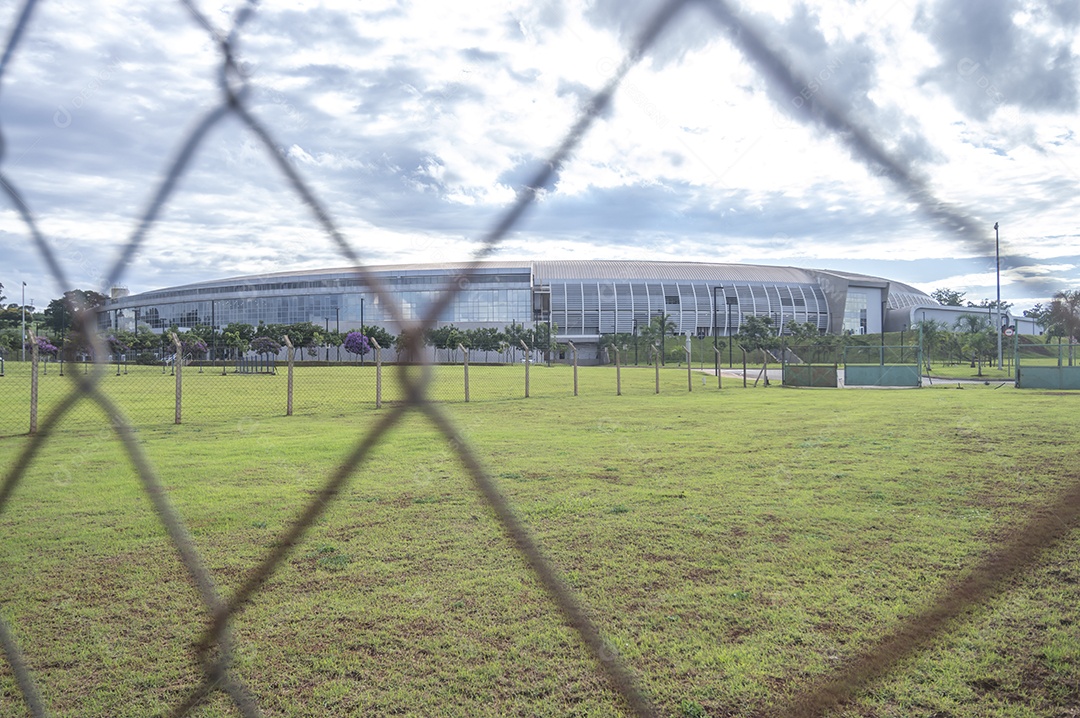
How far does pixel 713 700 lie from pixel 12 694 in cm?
241

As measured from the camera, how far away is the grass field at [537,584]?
8.34 ft

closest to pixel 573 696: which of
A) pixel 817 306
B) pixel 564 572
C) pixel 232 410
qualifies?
pixel 564 572

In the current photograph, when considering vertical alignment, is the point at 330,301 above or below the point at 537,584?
above

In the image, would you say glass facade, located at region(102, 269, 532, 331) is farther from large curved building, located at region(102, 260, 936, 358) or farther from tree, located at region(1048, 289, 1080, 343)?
tree, located at region(1048, 289, 1080, 343)

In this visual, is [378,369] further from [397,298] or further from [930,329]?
[930,329]

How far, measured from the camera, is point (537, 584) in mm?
3598

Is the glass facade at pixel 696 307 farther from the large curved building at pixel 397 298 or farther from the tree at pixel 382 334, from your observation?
the large curved building at pixel 397 298

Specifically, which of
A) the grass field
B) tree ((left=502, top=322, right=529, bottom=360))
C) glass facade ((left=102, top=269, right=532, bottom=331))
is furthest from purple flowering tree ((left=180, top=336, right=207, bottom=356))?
glass facade ((left=102, top=269, right=532, bottom=331))

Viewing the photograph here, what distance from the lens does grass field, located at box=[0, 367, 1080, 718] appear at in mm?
2543

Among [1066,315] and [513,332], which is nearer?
[1066,315]

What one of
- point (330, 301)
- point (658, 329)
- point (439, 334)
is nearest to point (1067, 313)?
point (439, 334)

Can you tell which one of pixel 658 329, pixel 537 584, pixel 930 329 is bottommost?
pixel 537 584

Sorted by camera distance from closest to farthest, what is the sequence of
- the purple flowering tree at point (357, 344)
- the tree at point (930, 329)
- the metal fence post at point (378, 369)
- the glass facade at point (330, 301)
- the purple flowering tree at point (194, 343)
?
1. the glass facade at point (330, 301)
2. the purple flowering tree at point (357, 344)
3. the tree at point (930, 329)
4. the metal fence post at point (378, 369)
5. the purple flowering tree at point (194, 343)

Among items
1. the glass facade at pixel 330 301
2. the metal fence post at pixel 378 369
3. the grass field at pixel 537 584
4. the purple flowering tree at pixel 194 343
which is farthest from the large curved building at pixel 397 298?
the purple flowering tree at pixel 194 343
